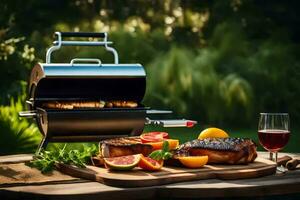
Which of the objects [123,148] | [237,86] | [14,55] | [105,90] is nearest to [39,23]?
[237,86]

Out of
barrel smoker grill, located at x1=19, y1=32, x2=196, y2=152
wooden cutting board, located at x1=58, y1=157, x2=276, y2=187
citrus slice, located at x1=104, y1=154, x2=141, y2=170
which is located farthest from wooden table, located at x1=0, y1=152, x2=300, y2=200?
barrel smoker grill, located at x1=19, y1=32, x2=196, y2=152

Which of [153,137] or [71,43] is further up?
[71,43]

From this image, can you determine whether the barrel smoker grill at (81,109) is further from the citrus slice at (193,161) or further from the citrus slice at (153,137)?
the citrus slice at (193,161)

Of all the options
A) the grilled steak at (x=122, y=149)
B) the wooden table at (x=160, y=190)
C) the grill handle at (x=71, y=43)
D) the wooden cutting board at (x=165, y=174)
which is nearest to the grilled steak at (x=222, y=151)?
the wooden cutting board at (x=165, y=174)

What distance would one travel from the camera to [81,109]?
4.70 metres

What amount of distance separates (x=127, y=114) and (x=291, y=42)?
1405 cm

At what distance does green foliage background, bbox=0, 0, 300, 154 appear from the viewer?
1448cm

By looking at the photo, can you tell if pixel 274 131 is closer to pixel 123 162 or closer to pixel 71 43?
pixel 123 162

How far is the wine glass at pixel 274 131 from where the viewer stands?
13.1ft

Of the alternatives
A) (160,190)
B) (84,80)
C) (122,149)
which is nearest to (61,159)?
(122,149)

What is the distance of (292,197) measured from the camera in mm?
4047

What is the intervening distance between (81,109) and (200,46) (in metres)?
14.0

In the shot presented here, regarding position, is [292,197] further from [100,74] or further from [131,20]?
[131,20]

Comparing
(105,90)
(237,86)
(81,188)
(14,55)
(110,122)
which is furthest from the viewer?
(237,86)
